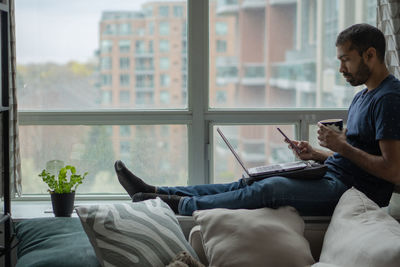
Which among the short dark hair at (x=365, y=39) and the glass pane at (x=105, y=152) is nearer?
the short dark hair at (x=365, y=39)

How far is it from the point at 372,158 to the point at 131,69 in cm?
149

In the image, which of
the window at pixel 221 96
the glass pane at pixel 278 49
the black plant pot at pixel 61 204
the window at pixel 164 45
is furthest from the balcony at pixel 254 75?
the black plant pot at pixel 61 204

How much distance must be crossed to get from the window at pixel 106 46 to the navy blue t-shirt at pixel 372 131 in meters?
1.44

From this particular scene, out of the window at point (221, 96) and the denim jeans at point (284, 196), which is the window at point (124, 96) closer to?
the window at point (221, 96)

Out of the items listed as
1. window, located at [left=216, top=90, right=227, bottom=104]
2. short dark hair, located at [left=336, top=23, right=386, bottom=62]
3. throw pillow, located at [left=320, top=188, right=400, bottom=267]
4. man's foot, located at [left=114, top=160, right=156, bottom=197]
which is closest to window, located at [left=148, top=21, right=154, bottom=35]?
window, located at [left=216, top=90, right=227, bottom=104]

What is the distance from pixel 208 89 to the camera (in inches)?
128

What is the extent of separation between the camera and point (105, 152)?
10.7 feet

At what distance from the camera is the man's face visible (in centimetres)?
257

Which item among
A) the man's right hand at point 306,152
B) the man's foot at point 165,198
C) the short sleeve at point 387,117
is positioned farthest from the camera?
the man's right hand at point 306,152

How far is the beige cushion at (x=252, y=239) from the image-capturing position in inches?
84.6

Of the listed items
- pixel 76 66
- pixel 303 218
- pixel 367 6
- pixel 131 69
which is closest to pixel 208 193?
pixel 303 218

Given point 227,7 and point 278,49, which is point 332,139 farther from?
point 227,7

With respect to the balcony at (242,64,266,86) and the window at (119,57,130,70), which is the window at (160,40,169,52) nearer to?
the window at (119,57,130,70)

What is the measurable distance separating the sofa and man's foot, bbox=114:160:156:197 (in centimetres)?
34
